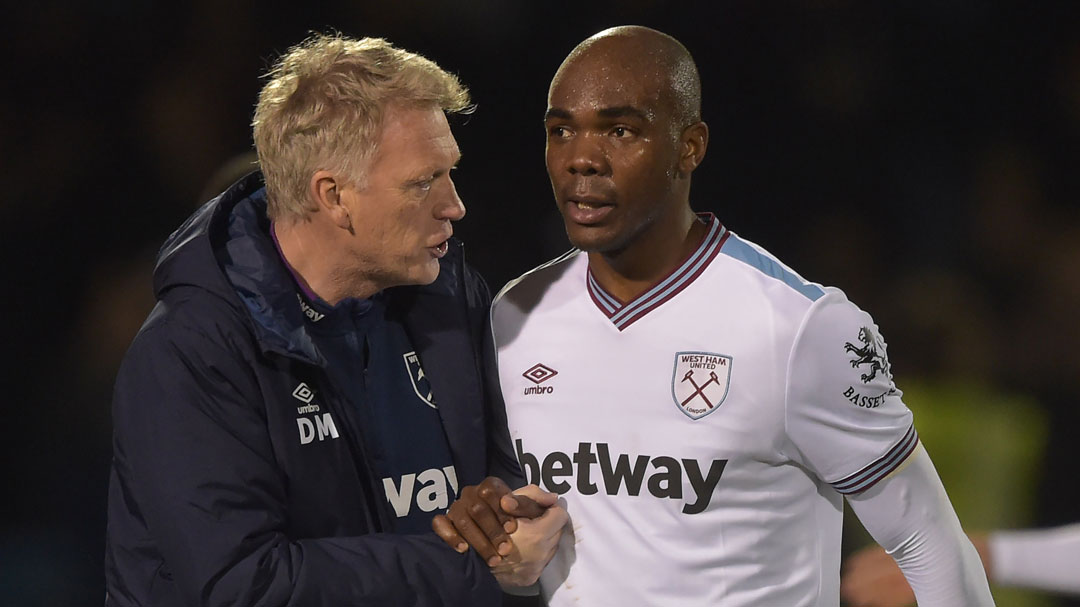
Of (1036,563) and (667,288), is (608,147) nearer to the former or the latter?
(667,288)

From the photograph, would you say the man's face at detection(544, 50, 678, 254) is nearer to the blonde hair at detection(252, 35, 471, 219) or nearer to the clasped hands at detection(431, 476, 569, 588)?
the blonde hair at detection(252, 35, 471, 219)

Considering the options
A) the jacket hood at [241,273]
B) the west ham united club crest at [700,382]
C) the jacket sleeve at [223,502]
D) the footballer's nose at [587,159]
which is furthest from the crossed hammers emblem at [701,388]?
the jacket hood at [241,273]

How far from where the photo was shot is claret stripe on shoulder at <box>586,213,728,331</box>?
1.99 meters

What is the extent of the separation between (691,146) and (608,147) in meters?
0.16

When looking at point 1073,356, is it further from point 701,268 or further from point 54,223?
point 54,223

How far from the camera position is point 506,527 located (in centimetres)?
193

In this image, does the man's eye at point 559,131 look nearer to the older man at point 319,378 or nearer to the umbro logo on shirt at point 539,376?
the older man at point 319,378

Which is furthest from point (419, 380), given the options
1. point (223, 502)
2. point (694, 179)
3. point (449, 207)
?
point (694, 179)

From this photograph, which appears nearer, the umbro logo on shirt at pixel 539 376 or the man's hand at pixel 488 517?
the man's hand at pixel 488 517

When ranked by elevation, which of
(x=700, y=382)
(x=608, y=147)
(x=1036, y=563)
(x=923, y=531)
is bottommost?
Answer: (x=1036, y=563)

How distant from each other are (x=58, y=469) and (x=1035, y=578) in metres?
2.45

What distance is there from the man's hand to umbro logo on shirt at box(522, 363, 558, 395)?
174 mm

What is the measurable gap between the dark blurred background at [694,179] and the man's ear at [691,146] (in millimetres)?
Answer: 1520

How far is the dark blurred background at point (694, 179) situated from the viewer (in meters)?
3.40
